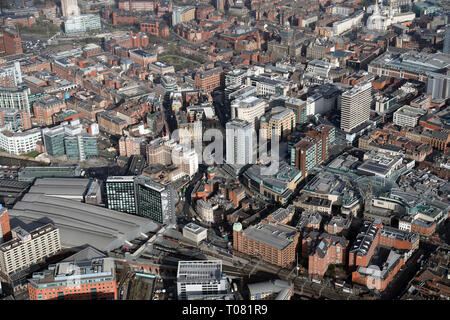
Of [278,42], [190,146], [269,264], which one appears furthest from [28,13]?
[269,264]

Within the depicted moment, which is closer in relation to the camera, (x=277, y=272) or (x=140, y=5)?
(x=277, y=272)

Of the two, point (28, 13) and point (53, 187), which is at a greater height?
point (28, 13)

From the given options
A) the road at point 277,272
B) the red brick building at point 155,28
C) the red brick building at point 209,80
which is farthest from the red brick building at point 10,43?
the road at point 277,272

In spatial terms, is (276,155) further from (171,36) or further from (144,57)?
(171,36)

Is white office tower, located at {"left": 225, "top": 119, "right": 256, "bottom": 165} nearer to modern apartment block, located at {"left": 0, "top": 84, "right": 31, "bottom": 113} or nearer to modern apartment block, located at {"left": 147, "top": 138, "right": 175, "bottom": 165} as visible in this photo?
modern apartment block, located at {"left": 147, "top": 138, "right": 175, "bottom": 165}

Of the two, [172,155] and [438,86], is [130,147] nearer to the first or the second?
[172,155]

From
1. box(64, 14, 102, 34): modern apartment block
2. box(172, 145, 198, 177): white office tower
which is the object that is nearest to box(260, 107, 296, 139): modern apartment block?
box(172, 145, 198, 177): white office tower

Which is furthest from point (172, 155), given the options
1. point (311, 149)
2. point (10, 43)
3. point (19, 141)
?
point (10, 43)

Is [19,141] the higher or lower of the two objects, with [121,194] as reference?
higher
